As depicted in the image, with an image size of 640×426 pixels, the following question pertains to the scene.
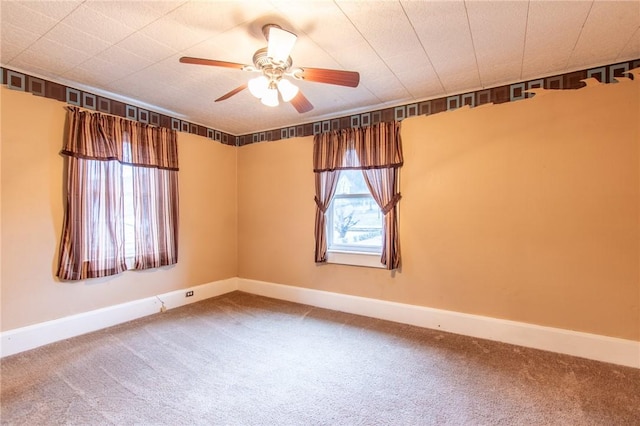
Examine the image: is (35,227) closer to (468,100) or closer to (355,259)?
(355,259)

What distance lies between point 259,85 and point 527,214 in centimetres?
259

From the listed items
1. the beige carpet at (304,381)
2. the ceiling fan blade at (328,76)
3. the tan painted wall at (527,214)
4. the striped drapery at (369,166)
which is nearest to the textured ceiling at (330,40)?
the ceiling fan blade at (328,76)

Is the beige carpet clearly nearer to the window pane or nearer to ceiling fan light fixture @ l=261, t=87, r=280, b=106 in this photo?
the window pane

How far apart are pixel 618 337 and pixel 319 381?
2452mm

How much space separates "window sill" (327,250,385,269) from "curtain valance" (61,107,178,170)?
7.46 ft

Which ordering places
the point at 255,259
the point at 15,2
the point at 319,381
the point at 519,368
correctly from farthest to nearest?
the point at 255,259
the point at 519,368
the point at 319,381
the point at 15,2

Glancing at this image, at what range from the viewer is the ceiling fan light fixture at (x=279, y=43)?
1739mm

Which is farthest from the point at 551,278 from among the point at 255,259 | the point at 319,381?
the point at 255,259

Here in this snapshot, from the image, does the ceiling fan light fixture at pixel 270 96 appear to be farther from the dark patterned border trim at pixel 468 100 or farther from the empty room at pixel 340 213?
the dark patterned border trim at pixel 468 100

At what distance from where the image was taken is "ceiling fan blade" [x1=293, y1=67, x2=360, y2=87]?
1.93 metres

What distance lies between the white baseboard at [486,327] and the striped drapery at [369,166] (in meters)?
0.52

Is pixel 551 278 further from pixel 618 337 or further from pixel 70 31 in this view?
pixel 70 31

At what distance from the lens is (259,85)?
2.01 m

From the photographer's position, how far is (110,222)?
3.14m
